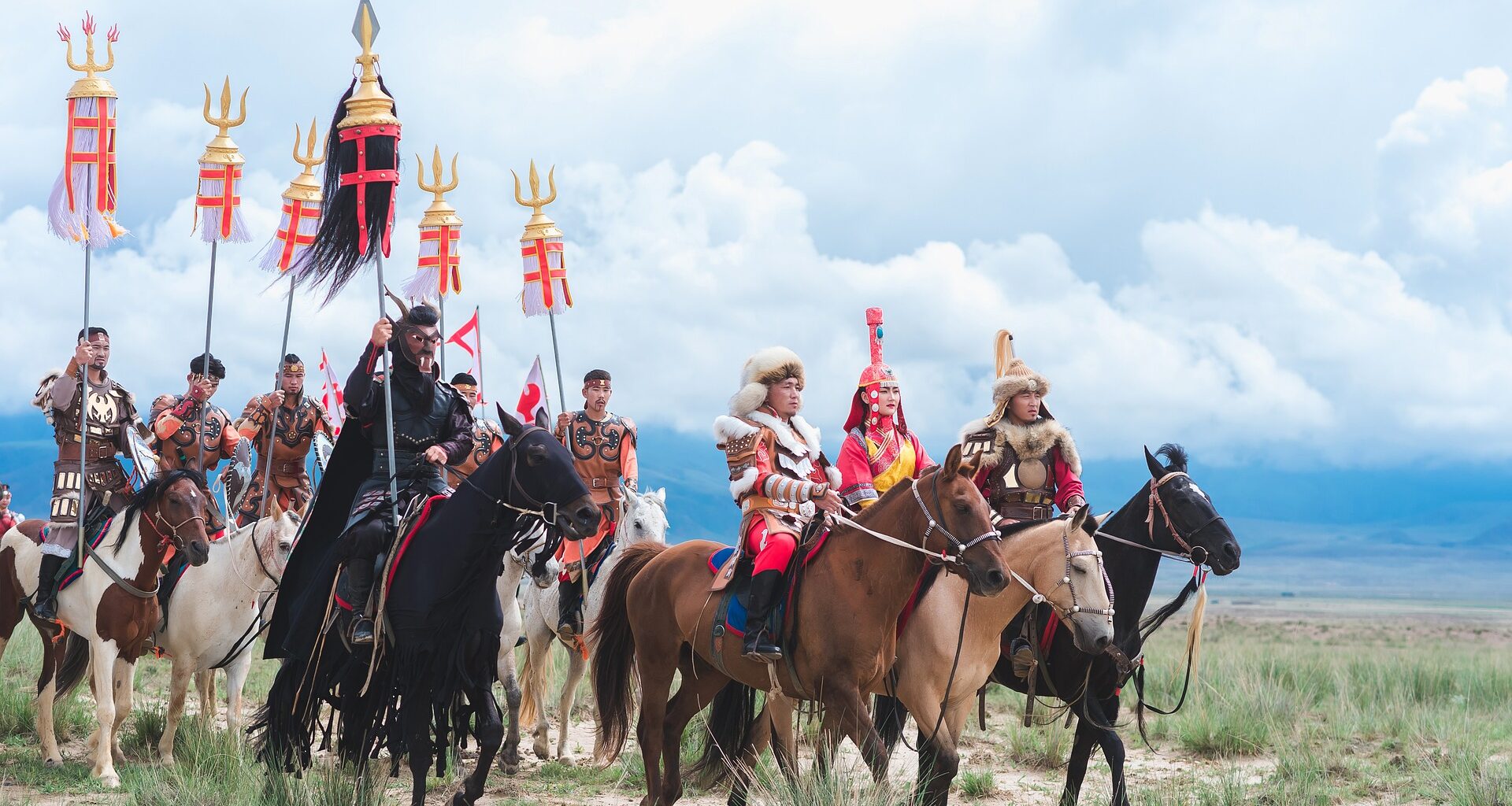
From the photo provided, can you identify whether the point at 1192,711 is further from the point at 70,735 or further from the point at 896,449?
the point at 70,735

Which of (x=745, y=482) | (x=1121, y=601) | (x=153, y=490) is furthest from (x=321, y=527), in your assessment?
(x=1121, y=601)

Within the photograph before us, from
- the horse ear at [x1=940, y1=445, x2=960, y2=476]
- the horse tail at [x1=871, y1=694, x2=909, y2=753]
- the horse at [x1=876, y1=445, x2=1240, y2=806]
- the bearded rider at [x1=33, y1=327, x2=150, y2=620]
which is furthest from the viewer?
the bearded rider at [x1=33, y1=327, x2=150, y2=620]

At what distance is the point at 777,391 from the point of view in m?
7.77

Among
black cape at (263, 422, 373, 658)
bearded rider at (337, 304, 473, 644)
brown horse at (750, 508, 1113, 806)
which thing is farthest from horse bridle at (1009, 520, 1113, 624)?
black cape at (263, 422, 373, 658)

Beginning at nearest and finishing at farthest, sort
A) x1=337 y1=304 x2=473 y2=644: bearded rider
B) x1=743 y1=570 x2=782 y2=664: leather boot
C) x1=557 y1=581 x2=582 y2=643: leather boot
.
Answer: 1. x1=743 y1=570 x2=782 y2=664: leather boot
2. x1=337 y1=304 x2=473 y2=644: bearded rider
3. x1=557 y1=581 x2=582 y2=643: leather boot

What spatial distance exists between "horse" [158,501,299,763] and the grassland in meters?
0.43

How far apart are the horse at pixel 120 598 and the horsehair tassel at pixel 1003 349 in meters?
5.46

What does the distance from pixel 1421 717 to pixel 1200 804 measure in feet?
15.9

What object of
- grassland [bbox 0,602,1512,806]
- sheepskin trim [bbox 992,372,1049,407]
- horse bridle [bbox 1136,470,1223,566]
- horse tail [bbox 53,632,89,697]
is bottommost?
grassland [bbox 0,602,1512,806]

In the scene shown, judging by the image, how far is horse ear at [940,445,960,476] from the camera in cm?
686

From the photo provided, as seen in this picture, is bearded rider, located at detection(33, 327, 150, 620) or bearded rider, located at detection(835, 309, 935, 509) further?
bearded rider, located at detection(33, 327, 150, 620)

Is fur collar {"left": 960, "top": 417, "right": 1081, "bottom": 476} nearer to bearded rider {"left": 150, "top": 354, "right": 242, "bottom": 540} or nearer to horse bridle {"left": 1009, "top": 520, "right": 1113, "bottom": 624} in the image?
horse bridle {"left": 1009, "top": 520, "right": 1113, "bottom": 624}

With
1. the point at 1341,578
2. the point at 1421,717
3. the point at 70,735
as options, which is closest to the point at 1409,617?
the point at 1421,717

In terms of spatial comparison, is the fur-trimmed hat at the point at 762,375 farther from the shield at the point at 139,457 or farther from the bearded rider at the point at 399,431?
the shield at the point at 139,457
